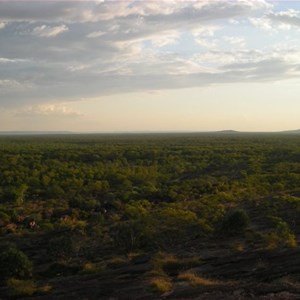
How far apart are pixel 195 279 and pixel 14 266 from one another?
5.73 metres

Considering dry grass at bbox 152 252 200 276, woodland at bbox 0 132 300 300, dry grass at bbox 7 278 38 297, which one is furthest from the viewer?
dry grass at bbox 152 252 200 276

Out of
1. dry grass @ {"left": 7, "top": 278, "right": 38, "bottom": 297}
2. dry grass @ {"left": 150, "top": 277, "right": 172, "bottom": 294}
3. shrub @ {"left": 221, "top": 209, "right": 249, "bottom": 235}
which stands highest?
shrub @ {"left": 221, "top": 209, "right": 249, "bottom": 235}

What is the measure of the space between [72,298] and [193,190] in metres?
20.3

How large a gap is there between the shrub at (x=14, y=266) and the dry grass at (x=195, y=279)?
4.92 m

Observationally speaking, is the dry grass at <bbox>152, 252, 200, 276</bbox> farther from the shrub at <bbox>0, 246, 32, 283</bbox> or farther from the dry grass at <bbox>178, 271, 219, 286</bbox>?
the shrub at <bbox>0, 246, 32, 283</bbox>

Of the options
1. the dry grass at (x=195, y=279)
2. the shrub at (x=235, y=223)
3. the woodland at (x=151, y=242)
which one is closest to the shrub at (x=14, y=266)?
the woodland at (x=151, y=242)

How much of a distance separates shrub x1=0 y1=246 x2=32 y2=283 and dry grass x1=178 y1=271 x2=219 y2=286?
4917 mm

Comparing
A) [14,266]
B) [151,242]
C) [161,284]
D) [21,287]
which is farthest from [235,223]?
[21,287]

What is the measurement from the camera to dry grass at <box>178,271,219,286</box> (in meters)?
13.7

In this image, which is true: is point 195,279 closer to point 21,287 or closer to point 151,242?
point 151,242

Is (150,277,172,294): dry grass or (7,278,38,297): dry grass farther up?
(150,277,172,294): dry grass

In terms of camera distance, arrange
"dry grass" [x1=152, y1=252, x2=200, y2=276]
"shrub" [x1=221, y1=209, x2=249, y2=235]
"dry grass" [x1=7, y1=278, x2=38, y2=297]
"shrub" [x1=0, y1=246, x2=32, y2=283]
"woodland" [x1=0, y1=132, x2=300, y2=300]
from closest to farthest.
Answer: "dry grass" [x1=7, y1=278, x2=38, y2=297] < "woodland" [x1=0, y1=132, x2=300, y2=300] < "shrub" [x1=0, y1=246, x2=32, y2=283] < "dry grass" [x1=152, y1=252, x2=200, y2=276] < "shrub" [x1=221, y1=209, x2=249, y2=235]

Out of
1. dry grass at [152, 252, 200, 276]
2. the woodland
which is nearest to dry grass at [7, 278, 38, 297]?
the woodland

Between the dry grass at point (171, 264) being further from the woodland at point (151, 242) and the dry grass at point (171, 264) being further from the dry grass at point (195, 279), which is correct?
the dry grass at point (195, 279)
